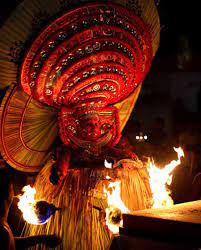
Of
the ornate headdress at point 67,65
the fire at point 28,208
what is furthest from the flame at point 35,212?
the ornate headdress at point 67,65

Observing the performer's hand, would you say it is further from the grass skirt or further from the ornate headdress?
the ornate headdress

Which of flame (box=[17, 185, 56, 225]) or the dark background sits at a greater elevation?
the dark background

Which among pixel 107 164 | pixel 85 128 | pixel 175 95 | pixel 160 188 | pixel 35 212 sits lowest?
pixel 35 212

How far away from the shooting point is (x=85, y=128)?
Result: 101 inches

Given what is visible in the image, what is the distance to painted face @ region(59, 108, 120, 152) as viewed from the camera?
2.55m

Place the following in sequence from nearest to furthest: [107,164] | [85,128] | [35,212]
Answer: [35,212] < [107,164] < [85,128]

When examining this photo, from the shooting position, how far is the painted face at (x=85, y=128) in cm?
255

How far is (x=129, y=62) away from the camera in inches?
92.0

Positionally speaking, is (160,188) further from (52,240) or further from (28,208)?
(28,208)

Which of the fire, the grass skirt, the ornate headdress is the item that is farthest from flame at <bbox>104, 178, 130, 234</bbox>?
the ornate headdress

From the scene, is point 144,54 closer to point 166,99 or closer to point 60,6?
point 60,6

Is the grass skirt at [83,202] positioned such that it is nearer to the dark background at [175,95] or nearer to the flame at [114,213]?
the flame at [114,213]

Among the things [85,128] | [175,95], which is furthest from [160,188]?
[175,95]

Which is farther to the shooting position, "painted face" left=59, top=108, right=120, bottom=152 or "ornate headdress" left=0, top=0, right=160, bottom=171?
"painted face" left=59, top=108, right=120, bottom=152
